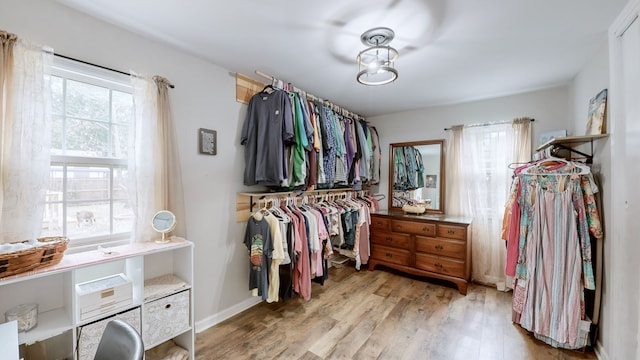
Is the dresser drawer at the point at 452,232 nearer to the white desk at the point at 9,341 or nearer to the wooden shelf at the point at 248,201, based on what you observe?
the wooden shelf at the point at 248,201

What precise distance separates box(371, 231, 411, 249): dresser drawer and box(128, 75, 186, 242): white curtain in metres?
2.53

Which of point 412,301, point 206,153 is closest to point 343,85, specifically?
point 206,153

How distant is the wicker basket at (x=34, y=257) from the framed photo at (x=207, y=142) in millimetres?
1074

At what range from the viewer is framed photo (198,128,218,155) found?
7.08 feet

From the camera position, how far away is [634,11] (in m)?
1.42

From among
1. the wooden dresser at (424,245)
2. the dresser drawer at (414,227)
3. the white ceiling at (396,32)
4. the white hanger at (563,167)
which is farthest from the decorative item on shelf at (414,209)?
the white ceiling at (396,32)

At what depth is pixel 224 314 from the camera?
2352 millimetres

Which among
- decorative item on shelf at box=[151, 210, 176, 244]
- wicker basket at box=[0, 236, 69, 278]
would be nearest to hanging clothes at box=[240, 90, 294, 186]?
decorative item on shelf at box=[151, 210, 176, 244]

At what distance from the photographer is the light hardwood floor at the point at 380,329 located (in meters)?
1.91

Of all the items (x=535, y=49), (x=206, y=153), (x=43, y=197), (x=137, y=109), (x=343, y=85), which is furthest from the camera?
(x=343, y=85)

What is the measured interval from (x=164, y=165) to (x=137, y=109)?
1.36 feet

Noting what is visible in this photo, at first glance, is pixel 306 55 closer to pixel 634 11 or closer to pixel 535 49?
pixel 535 49

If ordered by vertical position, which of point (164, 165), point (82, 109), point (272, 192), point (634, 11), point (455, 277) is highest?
point (634, 11)

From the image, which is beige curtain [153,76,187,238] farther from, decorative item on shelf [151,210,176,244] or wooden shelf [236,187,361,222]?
wooden shelf [236,187,361,222]
